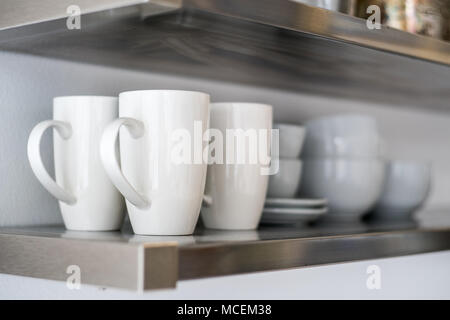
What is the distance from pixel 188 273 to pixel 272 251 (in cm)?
11

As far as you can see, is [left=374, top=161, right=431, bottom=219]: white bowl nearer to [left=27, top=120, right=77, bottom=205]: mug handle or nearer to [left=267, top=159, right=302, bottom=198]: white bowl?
[left=267, top=159, right=302, bottom=198]: white bowl

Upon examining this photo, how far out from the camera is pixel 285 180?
90cm

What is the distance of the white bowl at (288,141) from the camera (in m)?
0.90

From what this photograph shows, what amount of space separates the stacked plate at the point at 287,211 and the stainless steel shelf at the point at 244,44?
182mm

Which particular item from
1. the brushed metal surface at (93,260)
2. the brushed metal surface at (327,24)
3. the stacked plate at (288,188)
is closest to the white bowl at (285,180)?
the stacked plate at (288,188)

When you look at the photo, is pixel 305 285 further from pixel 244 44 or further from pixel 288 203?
pixel 244 44

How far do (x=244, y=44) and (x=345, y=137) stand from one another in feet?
0.93

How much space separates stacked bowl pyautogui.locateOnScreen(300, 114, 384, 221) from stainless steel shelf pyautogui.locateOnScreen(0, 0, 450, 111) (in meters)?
0.08

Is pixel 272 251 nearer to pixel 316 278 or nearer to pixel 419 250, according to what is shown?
pixel 419 250

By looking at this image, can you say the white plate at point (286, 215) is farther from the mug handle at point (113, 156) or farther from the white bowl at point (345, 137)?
the mug handle at point (113, 156)

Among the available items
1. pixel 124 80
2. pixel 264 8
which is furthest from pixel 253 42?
pixel 124 80

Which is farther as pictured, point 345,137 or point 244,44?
point 345,137

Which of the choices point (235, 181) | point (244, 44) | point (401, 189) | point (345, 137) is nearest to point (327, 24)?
point (244, 44)

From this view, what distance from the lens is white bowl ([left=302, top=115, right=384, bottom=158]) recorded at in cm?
96
